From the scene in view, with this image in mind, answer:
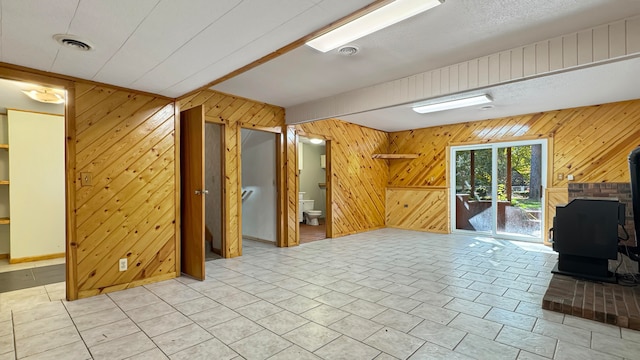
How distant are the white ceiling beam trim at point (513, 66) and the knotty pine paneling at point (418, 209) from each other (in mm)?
3706

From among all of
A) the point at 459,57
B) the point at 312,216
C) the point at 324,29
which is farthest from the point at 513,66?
the point at 312,216

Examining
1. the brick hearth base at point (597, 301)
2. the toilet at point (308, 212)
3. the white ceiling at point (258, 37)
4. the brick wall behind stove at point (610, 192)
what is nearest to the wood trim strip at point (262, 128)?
the white ceiling at point (258, 37)

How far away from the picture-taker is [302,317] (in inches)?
104

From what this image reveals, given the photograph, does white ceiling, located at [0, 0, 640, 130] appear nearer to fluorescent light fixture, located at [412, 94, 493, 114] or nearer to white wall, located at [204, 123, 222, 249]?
fluorescent light fixture, located at [412, 94, 493, 114]

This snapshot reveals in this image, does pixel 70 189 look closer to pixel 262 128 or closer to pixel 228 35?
pixel 228 35

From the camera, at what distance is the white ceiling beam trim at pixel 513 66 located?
8.23 ft

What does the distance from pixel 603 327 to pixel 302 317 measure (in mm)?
2459

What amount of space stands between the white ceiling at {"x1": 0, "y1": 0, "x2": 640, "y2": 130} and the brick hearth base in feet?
7.99

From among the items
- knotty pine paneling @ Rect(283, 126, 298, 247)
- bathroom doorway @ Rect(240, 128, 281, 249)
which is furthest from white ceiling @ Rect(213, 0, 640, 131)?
bathroom doorway @ Rect(240, 128, 281, 249)

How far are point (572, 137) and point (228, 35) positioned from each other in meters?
6.24

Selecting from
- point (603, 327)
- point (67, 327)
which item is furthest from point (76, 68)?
point (603, 327)

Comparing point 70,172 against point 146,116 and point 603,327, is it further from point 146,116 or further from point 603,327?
point 603,327

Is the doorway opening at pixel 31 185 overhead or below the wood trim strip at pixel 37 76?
below

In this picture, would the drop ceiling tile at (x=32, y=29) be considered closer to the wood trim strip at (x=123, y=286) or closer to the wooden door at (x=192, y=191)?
the wooden door at (x=192, y=191)
